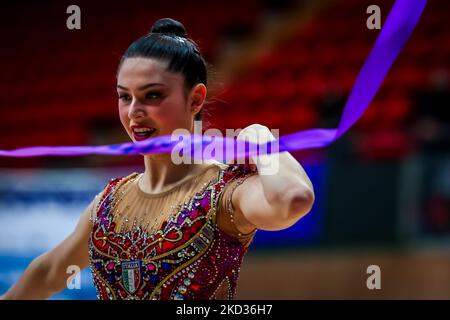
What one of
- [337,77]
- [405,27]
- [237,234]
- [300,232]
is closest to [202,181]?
[237,234]

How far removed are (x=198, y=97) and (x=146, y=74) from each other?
0.47ft

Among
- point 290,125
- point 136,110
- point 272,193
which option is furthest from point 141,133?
point 290,125

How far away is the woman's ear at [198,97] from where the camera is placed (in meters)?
1.76

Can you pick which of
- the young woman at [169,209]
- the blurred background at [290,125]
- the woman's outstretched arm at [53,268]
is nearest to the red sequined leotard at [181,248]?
the young woman at [169,209]

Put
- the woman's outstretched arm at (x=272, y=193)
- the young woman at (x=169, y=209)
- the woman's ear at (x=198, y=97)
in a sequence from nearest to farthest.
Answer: the woman's outstretched arm at (x=272, y=193) → the young woman at (x=169, y=209) → the woman's ear at (x=198, y=97)

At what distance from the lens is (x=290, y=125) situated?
5.80 meters

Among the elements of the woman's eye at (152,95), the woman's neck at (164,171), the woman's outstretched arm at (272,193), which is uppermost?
the woman's eye at (152,95)

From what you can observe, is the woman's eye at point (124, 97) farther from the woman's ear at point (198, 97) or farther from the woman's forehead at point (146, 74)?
the woman's ear at point (198, 97)

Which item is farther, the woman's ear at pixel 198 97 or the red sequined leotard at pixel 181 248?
the woman's ear at pixel 198 97

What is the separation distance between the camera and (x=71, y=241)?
187 cm

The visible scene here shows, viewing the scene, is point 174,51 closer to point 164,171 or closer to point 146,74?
→ point 146,74

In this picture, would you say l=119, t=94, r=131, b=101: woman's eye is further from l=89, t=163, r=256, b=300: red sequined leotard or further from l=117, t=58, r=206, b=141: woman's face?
l=89, t=163, r=256, b=300: red sequined leotard
